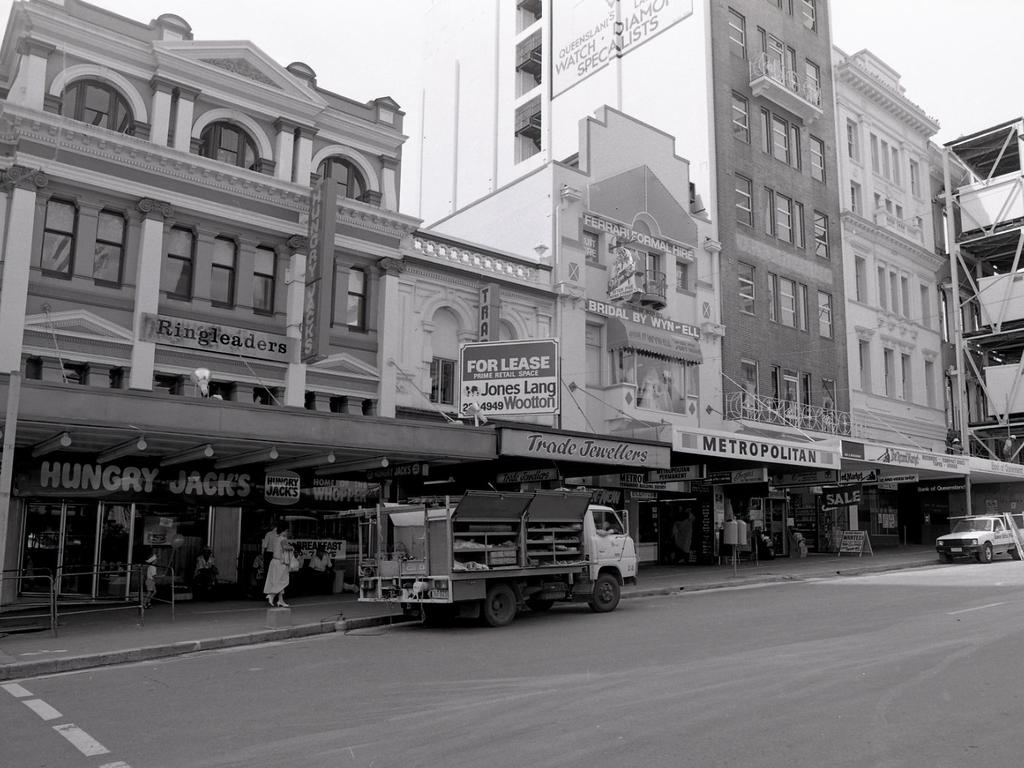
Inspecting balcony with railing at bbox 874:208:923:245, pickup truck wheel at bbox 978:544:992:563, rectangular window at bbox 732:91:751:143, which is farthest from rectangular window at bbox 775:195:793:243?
pickup truck wheel at bbox 978:544:992:563

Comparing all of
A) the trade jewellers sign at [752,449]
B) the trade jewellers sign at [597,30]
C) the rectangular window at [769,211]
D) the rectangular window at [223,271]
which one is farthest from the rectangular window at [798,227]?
the rectangular window at [223,271]

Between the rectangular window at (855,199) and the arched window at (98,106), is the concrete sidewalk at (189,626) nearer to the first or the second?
the arched window at (98,106)

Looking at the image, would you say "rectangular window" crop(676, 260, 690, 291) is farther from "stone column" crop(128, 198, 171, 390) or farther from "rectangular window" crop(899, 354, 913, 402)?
"stone column" crop(128, 198, 171, 390)

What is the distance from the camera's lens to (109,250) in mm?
20547

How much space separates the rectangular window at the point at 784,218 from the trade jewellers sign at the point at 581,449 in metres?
16.6

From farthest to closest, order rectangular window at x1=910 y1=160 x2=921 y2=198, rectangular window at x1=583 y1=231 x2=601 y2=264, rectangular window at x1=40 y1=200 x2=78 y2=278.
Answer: rectangular window at x1=910 y1=160 x2=921 y2=198
rectangular window at x1=583 y1=231 x2=601 y2=264
rectangular window at x1=40 y1=200 x2=78 y2=278

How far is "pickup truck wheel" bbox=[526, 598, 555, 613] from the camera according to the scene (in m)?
17.1

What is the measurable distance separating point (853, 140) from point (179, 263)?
3238 centimetres

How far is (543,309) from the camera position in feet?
91.6

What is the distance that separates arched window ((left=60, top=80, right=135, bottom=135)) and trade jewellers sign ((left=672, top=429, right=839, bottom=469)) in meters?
15.6

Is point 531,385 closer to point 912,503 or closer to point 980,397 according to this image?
point 912,503

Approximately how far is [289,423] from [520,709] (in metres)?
10.1

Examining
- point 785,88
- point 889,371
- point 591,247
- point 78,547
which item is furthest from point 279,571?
point 889,371

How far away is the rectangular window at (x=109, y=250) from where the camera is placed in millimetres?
20312
